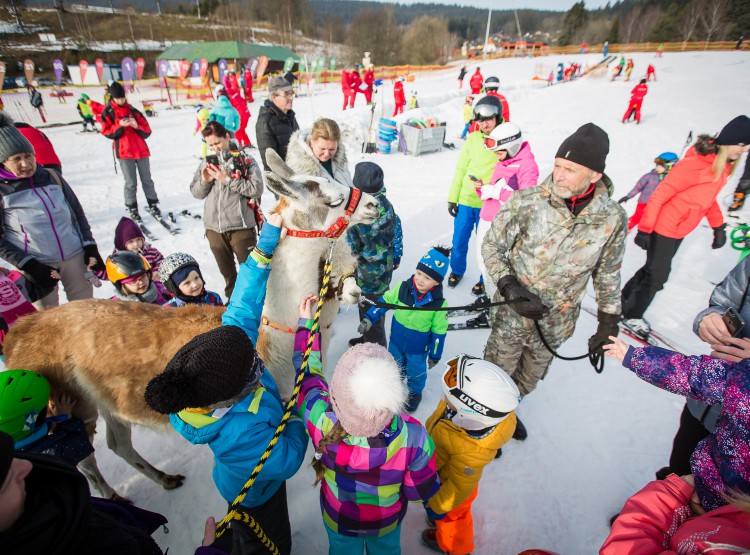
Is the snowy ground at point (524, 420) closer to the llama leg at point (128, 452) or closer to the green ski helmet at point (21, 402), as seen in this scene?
the llama leg at point (128, 452)

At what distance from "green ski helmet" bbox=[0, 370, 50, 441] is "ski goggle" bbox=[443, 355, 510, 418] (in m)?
2.09

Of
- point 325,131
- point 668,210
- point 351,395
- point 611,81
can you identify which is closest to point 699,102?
point 611,81

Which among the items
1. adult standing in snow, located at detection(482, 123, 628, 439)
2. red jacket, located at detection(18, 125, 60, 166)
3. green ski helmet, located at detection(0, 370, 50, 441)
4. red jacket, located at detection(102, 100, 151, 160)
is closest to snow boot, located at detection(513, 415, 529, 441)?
adult standing in snow, located at detection(482, 123, 628, 439)

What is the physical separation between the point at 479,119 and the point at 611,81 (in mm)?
28748

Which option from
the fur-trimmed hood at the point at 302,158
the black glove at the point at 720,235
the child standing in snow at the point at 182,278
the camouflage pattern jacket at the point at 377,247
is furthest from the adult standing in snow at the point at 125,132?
the black glove at the point at 720,235

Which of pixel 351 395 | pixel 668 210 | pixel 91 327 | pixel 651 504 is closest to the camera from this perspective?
pixel 651 504

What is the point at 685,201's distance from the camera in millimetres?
3574

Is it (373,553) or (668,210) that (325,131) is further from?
(668,210)

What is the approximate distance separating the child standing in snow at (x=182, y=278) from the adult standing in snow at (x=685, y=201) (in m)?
4.61

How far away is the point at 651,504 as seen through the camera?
1208mm

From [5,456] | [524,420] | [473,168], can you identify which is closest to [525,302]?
[524,420]

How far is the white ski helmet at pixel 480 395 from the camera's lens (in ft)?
5.79

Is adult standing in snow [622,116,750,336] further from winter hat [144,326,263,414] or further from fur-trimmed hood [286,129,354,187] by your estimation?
winter hat [144,326,263,414]

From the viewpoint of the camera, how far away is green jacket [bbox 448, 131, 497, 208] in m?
4.16
